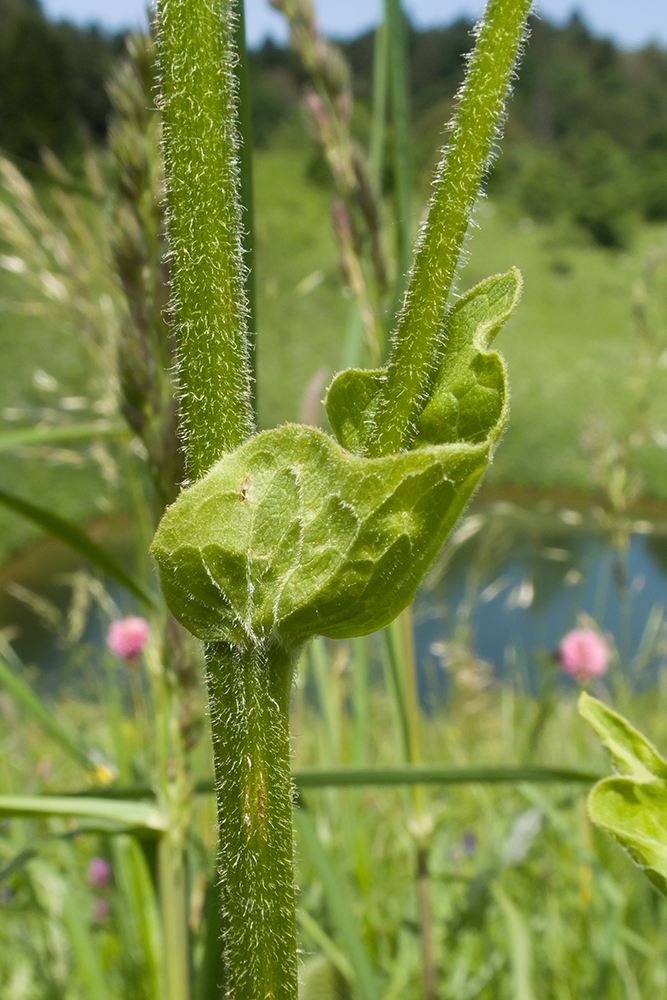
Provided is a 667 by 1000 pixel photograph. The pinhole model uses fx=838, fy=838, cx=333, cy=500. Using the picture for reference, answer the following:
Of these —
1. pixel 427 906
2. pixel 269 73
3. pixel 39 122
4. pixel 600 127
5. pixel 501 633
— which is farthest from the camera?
pixel 600 127

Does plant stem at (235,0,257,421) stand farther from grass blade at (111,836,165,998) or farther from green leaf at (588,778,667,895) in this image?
grass blade at (111,836,165,998)

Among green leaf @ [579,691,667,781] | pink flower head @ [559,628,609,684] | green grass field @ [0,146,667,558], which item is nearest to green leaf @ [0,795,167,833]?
green leaf @ [579,691,667,781]

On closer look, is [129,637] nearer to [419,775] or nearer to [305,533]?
[419,775]

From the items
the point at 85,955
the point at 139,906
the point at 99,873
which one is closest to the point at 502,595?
the point at 99,873

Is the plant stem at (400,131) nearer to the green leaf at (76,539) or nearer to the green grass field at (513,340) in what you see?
the green leaf at (76,539)

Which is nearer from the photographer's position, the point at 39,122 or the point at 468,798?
the point at 468,798

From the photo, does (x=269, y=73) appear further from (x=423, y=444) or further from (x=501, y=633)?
(x=423, y=444)

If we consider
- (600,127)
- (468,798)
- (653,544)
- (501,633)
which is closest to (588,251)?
(600,127)
